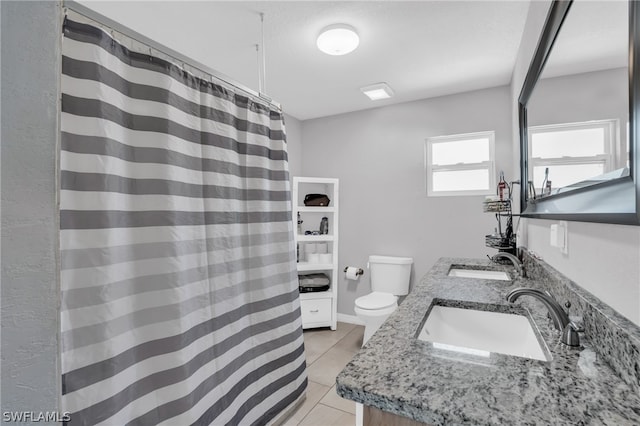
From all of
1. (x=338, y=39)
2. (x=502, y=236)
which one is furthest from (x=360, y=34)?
(x=502, y=236)

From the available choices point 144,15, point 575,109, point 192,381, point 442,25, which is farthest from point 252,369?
point 442,25

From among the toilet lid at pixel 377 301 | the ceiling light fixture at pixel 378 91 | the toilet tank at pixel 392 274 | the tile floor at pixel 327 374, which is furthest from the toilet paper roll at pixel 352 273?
the ceiling light fixture at pixel 378 91

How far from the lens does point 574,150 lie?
0.87 m

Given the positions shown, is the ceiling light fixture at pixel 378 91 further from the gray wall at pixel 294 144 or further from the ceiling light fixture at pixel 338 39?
the gray wall at pixel 294 144

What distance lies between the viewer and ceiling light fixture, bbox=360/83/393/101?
105 inches

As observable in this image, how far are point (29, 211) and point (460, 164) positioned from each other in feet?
10.4

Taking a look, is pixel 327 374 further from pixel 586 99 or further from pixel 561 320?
pixel 586 99

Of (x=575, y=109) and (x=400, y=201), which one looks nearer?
(x=575, y=109)

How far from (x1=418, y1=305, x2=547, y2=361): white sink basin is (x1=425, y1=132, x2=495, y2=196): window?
203cm

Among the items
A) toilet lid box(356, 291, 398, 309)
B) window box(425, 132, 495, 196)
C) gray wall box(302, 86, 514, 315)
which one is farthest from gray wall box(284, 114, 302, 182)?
toilet lid box(356, 291, 398, 309)

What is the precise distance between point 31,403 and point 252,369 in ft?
4.14

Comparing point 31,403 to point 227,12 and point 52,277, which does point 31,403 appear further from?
point 227,12

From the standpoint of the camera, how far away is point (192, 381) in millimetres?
1176

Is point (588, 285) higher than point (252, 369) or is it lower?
higher
